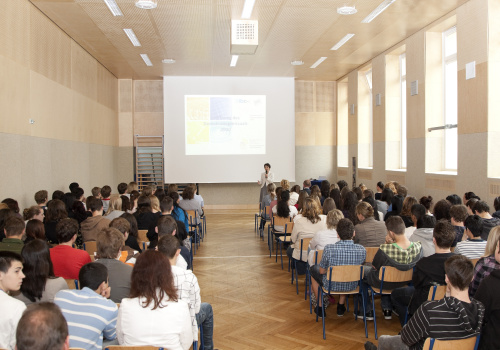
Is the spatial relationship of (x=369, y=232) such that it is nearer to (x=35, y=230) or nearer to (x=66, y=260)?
(x=66, y=260)

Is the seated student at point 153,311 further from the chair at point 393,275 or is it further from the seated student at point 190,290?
the chair at point 393,275

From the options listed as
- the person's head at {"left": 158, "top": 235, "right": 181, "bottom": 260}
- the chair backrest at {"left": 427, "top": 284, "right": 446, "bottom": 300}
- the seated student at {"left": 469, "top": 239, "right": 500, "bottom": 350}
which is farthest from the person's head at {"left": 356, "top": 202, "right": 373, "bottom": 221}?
the person's head at {"left": 158, "top": 235, "right": 181, "bottom": 260}

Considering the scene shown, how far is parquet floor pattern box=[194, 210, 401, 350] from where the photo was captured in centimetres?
397

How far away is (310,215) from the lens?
5551mm

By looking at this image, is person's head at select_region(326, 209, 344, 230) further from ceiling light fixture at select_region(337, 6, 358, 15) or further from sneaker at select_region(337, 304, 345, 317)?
ceiling light fixture at select_region(337, 6, 358, 15)

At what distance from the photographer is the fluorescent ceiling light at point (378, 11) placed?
7.21 metres

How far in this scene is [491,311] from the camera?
8.13 ft

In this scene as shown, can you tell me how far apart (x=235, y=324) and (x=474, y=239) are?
2.34 m

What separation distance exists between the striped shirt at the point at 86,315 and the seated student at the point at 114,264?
679mm

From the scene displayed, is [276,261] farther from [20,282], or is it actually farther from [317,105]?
[317,105]

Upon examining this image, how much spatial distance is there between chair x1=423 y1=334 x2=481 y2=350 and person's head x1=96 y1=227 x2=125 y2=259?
2.18 m

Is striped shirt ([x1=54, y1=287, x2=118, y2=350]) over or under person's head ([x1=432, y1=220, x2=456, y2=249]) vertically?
under

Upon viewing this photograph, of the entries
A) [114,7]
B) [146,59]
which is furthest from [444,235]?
[146,59]

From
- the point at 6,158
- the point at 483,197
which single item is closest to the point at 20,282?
the point at 6,158
